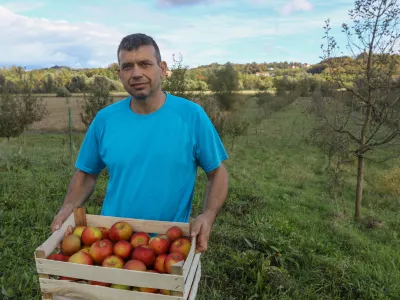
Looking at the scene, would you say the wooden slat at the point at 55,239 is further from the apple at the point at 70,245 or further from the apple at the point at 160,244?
the apple at the point at 160,244

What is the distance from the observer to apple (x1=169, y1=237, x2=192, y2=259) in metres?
1.56

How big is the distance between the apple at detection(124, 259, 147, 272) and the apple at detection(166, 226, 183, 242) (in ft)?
0.67

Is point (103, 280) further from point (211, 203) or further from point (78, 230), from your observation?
point (211, 203)

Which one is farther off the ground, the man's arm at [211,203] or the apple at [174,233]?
the man's arm at [211,203]

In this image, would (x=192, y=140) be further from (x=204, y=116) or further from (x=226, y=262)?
(x=226, y=262)

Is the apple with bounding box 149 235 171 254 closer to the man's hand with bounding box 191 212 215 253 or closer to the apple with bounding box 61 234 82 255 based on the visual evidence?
the man's hand with bounding box 191 212 215 253

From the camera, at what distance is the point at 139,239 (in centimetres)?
167

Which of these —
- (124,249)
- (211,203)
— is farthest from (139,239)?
(211,203)

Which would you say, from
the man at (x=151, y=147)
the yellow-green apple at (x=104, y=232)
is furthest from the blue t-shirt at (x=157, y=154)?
the yellow-green apple at (x=104, y=232)

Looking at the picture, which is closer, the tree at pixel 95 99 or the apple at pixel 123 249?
the apple at pixel 123 249

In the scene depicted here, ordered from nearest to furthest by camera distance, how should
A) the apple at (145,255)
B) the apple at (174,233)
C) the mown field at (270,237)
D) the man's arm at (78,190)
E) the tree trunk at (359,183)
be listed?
the apple at (145,255) < the apple at (174,233) < the man's arm at (78,190) < the mown field at (270,237) < the tree trunk at (359,183)

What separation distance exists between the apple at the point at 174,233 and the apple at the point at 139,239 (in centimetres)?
12

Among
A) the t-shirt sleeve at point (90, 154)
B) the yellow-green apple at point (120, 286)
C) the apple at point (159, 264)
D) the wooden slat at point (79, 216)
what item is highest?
the t-shirt sleeve at point (90, 154)

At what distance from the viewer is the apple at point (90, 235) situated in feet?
5.53
